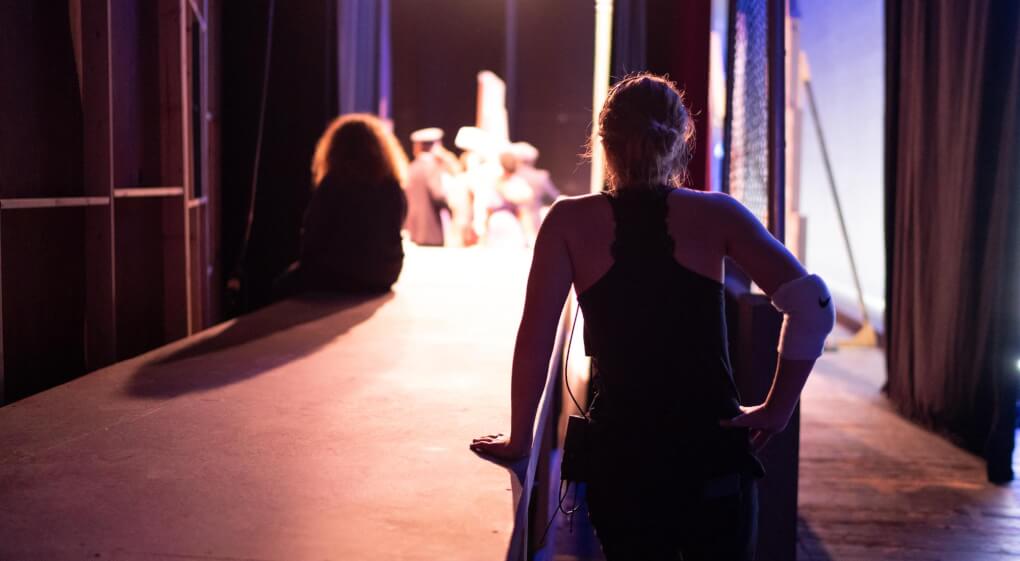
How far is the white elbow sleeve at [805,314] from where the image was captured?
1368 mm

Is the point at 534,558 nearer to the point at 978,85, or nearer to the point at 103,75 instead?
the point at 103,75

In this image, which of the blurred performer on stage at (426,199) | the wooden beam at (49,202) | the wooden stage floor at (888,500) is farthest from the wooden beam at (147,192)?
the blurred performer on stage at (426,199)

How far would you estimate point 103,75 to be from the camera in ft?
9.36

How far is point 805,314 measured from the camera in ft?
4.52

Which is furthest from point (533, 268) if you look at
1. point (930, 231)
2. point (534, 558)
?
point (930, 231)

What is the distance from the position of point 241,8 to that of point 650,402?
159 inches

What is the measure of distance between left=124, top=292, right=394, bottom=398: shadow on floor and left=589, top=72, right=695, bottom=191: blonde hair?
1.41 metres

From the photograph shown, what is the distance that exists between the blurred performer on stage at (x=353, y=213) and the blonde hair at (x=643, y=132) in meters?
2.60

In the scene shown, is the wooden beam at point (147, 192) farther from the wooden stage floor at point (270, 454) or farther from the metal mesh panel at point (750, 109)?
the metal mesh panel at point (750, 109)

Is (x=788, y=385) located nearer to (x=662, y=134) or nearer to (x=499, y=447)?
(x=662, y=134)

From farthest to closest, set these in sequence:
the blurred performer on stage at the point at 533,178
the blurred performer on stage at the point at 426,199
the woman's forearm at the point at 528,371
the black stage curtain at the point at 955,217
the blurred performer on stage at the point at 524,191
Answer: the blurred performer on stage at the point at 533,178 < the blurred performer on stage at the point at 524,191 < the blurred performer on stage at the point at 426,199 < the black stage curtain at the point at 955,217 < the woman's forearm at the point at 528,371

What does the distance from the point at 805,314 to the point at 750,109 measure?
286 cm

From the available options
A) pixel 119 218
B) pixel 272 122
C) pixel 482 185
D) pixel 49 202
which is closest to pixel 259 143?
pixel 272 122

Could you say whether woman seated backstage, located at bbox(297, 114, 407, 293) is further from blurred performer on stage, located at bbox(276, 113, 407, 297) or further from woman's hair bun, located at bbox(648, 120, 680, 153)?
woman's hair bun, located at bbox(648, 120, 680, 153)
